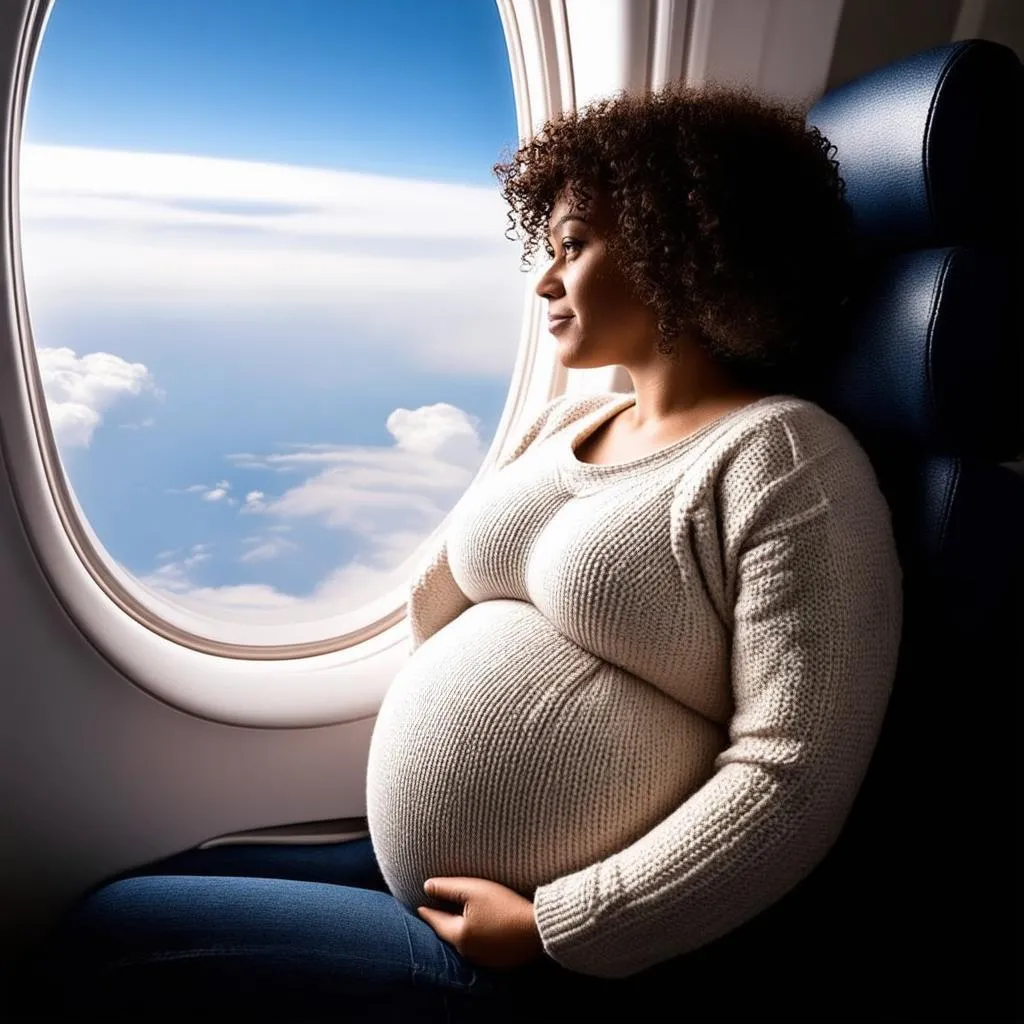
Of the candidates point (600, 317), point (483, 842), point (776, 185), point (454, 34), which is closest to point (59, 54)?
point (454, 34)

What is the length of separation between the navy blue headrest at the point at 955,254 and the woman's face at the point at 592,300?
27 cm

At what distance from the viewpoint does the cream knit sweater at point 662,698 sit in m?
0.92

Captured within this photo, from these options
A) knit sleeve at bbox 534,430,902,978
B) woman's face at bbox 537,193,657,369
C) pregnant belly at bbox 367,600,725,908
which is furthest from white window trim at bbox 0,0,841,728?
knit sleeve at bbox 534,430,902,978

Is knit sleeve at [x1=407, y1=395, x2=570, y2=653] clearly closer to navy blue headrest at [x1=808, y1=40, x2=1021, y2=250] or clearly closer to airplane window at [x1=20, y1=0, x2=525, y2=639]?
airplane window at [x1=20, y1=0, x2=525, y2=639]

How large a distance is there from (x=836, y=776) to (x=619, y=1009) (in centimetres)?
35

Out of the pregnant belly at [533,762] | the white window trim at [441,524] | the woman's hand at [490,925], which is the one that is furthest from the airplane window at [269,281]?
the woman's hand at [490,925]

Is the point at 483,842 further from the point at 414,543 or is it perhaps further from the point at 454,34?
the point at 454,34

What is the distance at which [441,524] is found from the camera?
170 cm

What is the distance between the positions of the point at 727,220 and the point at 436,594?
2.04 feet

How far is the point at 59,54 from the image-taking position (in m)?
1.39

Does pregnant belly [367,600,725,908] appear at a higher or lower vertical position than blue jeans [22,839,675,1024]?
higher

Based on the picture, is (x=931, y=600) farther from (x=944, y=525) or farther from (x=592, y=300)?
(x=592, y=300)

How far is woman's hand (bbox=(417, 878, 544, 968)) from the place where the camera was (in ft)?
3.26

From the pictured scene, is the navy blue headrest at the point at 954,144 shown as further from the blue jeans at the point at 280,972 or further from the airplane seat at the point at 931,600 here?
the blue jeans at the point at 280,972
